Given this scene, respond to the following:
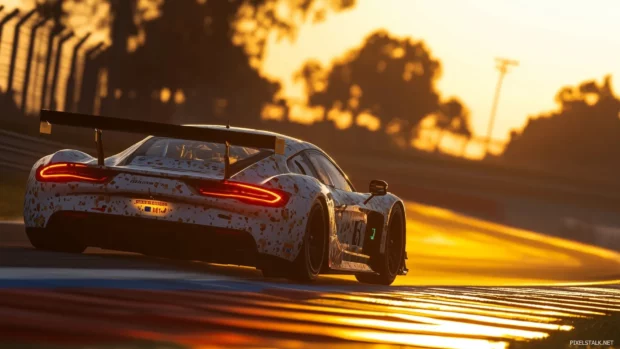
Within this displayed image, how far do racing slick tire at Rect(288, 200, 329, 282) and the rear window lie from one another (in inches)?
26.0

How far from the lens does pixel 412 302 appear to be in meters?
9.83

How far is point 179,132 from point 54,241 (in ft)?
4.65

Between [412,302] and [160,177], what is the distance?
6.86 feet

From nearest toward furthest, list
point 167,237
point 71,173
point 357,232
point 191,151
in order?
point 167,237 → point 71,173 → point 191,151 → point 357,232

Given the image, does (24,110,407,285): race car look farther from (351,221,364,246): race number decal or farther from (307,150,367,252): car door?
(351,221,364,246): race number decal

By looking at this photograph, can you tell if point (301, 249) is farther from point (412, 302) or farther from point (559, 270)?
point (559, 270)

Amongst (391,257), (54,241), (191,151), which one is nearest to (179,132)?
(191,151)

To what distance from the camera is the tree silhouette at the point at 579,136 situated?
179 meters

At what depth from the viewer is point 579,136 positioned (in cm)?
18600

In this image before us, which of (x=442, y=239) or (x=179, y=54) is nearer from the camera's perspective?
(x=442, y=239)

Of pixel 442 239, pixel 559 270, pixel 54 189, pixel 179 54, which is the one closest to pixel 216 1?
pixel 179 54

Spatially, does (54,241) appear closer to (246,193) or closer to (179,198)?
(179,198)

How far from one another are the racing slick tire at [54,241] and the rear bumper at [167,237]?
26cm

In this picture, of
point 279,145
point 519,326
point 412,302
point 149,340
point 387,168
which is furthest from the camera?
point 387,168
